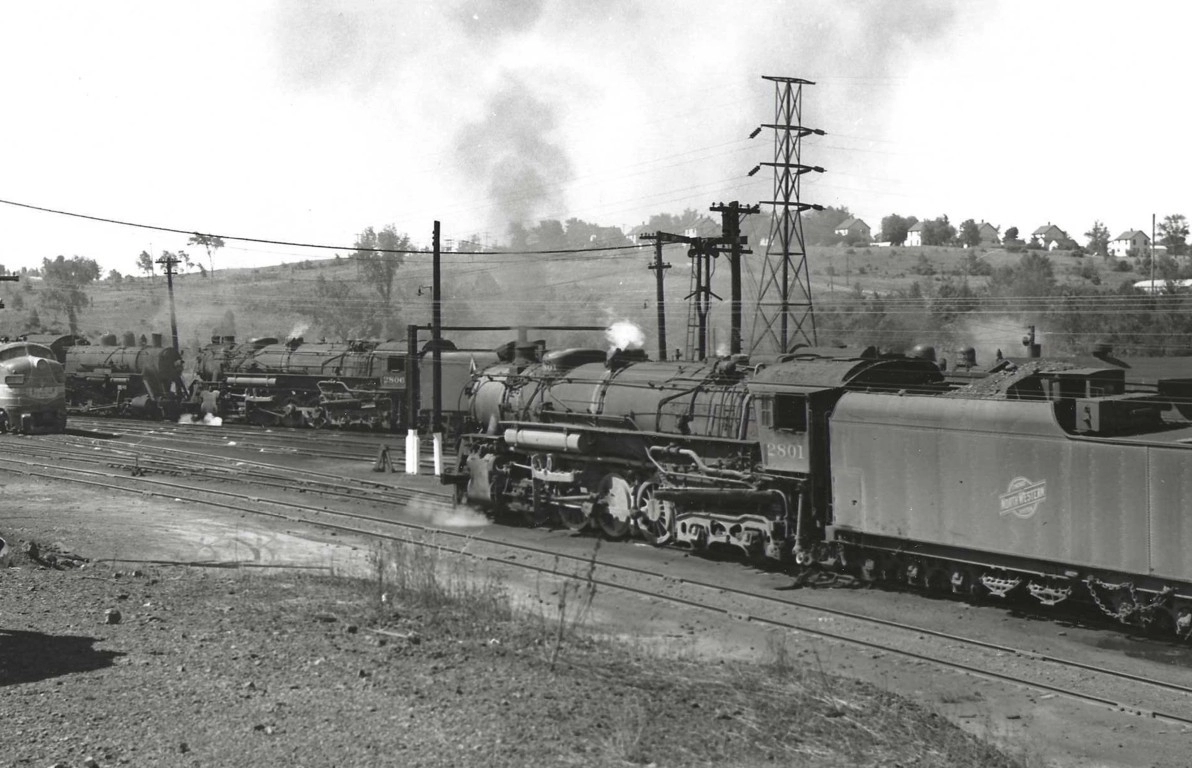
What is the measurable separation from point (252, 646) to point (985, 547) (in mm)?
8296

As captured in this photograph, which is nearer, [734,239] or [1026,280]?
[734,239]

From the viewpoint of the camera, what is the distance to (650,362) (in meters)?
17.6

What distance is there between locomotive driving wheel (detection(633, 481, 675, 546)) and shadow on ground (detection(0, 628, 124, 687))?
852 centimetres

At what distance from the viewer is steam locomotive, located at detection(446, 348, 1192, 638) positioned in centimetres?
1096

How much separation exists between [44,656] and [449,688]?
12.9 feet

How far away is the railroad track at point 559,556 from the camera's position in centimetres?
1012

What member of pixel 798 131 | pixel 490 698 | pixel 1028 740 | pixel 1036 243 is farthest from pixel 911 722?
pixel 1036 243

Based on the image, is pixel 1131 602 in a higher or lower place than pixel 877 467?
lower

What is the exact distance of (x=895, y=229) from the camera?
5221 inches

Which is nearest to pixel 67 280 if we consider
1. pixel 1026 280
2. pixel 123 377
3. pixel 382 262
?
pixel 382 262

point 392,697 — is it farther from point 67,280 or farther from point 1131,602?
point 67,280

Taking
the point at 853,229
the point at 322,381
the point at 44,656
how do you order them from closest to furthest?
1. the point at 44,656
2. the point at 322,381
3. the point at 853,229

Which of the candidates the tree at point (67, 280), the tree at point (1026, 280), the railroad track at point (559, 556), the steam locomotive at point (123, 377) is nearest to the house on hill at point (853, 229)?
the tree at point (1026, 280)

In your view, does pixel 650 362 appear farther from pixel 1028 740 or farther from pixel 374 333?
pixel 374 333
